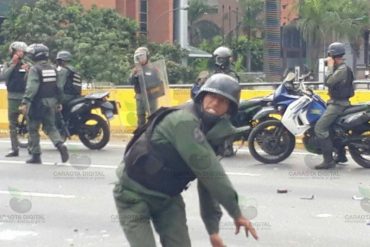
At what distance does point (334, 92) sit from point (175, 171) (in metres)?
7.60

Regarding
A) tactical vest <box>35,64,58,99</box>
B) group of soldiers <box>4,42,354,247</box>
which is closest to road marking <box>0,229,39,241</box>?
group of soldiers <box>4,42,354,247</box>

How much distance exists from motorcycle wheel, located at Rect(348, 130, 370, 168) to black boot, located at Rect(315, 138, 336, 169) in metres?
0.27

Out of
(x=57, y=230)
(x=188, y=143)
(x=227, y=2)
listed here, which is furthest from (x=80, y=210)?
(x=227, y=2)

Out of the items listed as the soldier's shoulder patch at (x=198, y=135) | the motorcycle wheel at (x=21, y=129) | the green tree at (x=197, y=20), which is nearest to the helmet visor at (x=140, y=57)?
the motorcycle wheel at (x=21, y=129)

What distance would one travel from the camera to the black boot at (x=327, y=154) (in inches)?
484

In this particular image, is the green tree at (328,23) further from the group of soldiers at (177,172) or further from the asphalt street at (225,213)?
the group of soldiers at (177,172)

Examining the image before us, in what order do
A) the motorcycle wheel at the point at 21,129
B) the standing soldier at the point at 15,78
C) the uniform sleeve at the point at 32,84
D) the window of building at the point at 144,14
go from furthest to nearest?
the window of building at the point at 144,14 → the motorcycle wheel at the point at 21,129 → the standing soldier at the point at 15,78 → the uniform sleeve at the point at 32,84

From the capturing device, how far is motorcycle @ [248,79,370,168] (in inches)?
481

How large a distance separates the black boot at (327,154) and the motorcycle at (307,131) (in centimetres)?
11

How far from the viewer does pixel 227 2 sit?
87.9m

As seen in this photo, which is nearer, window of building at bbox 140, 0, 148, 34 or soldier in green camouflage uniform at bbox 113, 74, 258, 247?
soldier in green camouflage uniform at bbox 113, 74, 258, 247

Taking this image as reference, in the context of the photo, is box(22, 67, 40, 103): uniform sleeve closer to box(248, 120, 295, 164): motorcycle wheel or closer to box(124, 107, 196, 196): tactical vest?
box(248, 120, 295, 164): motorcycle wheel

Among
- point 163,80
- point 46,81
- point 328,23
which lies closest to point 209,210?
point 46,81

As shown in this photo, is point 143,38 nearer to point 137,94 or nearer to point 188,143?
point 137,94
